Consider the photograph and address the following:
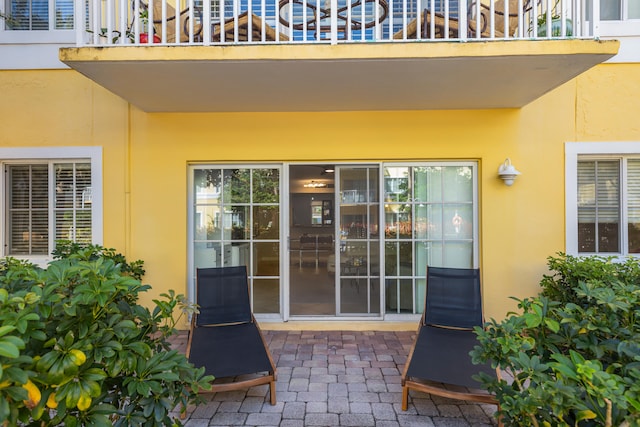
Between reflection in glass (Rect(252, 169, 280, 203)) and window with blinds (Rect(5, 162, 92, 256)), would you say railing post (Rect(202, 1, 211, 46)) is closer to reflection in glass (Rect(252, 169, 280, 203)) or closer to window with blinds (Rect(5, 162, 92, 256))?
reflection in glass (Rect(252, 169, 280, 203))

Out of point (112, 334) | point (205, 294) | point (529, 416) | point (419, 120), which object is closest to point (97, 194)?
point (205, 294)

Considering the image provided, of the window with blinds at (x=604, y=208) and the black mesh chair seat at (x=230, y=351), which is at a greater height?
the window with blinds at (x=604, y=208)

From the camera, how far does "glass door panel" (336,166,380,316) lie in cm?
461

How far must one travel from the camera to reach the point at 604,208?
4.45 meters

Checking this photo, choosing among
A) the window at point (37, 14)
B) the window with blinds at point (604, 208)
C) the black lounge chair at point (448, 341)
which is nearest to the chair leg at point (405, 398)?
the black lounge chair at point (448, 341)

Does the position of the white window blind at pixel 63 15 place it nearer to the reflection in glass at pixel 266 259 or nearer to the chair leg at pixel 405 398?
the reflection in glass at pixel 266 259

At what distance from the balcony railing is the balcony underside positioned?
11 cm

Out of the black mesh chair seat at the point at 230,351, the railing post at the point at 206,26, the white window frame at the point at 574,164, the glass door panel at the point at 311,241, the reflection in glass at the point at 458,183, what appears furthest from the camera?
the glass door panel at the point at 311,241

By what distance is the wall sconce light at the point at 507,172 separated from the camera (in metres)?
4.20

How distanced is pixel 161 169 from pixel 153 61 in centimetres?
173

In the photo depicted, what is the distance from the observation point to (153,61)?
3.05m

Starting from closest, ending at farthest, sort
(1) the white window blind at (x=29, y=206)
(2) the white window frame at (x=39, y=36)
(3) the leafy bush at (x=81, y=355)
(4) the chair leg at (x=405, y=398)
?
(3) the leafy bush at (x=81, y=355)
(4) the chair leg at (x=405, y=398)
(2) the white window frame at (x=39, y=36)
(1) the white window blind at (x=29, y=206)

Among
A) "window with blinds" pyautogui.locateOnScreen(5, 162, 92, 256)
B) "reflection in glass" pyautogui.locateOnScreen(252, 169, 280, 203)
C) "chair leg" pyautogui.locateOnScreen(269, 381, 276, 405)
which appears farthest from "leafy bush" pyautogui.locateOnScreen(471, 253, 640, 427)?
Result: "window with blinds" pyautogui.locateOnScreen(5, 162, 92, 256)

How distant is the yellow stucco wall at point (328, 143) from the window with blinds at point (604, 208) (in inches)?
13.9
